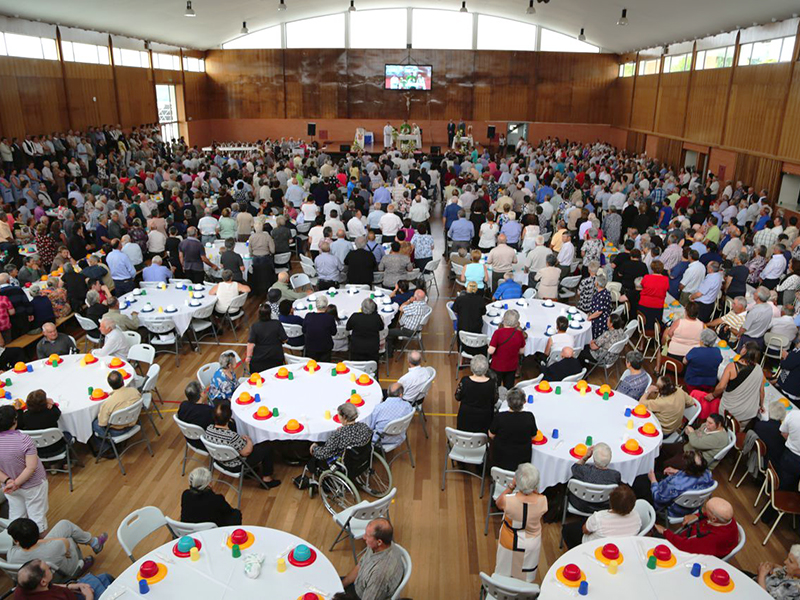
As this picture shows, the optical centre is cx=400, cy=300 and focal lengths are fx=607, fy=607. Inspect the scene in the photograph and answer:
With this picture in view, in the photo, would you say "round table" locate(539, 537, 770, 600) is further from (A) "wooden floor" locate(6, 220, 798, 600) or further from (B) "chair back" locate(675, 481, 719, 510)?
(A) "wooden floor" locate(6, 220, 798, 600)

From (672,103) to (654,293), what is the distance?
60.6 ft

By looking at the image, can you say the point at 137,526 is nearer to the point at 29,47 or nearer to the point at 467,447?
the point at 467,447

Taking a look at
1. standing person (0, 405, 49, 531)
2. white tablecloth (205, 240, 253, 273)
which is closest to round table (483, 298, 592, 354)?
white tablecloth (205, 240, 253, 273)

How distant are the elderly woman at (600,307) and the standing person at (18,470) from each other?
7.09m

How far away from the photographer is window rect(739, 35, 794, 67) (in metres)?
16.2

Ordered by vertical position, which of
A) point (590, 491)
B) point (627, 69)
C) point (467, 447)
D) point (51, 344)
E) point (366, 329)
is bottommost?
point (467, 447)

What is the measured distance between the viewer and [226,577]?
4.25 meters

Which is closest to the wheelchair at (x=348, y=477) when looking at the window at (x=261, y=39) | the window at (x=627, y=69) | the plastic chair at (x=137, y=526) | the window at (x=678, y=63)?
the plastic chair at (x=137, y=526)

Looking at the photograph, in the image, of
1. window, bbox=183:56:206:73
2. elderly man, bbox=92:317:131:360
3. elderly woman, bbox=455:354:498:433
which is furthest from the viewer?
window, bbox=183:56:206:73

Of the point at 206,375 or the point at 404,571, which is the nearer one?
the point at 404,571

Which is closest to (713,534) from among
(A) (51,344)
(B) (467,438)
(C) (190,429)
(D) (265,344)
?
(B) (467,438)

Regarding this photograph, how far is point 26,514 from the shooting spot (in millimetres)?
5797

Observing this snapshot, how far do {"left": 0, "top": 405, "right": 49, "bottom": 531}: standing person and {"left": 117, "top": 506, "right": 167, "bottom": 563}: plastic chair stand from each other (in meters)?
1.40

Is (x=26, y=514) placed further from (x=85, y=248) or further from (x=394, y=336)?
(x=85, y=248)
